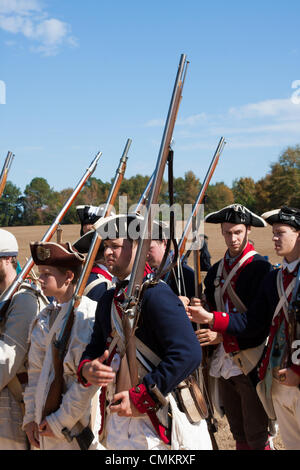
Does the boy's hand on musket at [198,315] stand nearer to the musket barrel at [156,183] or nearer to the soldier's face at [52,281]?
the soldier's face at [52,281]

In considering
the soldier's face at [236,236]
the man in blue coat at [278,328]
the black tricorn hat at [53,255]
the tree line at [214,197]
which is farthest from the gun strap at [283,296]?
the tree line at [214,197]

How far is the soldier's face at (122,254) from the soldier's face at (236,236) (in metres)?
1.81

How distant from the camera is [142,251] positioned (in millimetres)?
2896

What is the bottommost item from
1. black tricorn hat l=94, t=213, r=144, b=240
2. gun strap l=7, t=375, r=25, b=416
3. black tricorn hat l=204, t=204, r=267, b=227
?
gun strap l=7, t=375, r=25, b=416

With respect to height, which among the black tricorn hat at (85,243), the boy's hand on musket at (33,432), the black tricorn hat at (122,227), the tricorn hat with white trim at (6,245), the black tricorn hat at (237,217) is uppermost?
the black tricorn hat at (237,217)

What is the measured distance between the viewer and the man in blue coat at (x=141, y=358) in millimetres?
2703

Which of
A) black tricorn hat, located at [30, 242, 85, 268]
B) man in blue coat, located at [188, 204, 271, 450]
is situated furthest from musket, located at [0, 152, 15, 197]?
man in blue coat, located at [188, 204, 271, 450]

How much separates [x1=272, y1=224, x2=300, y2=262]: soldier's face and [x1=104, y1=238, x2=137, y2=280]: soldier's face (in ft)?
4.61

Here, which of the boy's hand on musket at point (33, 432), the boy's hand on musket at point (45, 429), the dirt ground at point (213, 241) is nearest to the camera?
the boy's hand on musket at point (45, 429)

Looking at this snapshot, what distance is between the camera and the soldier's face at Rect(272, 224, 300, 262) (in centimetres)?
393

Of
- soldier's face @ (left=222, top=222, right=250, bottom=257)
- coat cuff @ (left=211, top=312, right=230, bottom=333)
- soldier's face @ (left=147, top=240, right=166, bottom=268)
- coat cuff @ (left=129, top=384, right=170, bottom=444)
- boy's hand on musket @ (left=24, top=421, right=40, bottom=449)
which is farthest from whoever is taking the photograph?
soldier's face @ (left=147, top=240, right=166, bottom=268)

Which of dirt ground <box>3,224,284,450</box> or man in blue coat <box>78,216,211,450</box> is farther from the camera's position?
dirt ground <box>3,224,284,450</box>

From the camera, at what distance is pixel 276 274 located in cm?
409

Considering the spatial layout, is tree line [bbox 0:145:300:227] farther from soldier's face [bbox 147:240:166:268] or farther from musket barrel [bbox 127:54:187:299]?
musket barrel [bbox 127:54:187:299]
